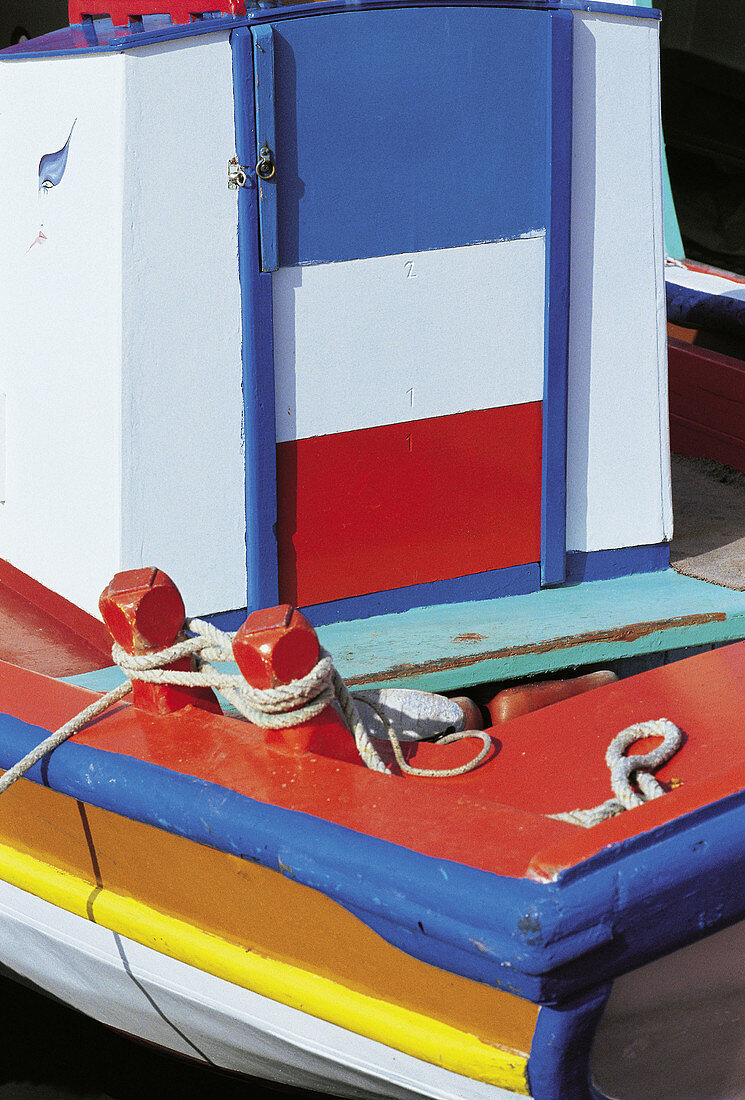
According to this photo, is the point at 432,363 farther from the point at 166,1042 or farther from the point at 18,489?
the point at 166,1042

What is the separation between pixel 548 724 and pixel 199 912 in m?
0.75

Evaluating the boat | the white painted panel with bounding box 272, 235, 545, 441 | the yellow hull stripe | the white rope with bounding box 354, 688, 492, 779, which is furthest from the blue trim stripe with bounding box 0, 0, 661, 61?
the yellow hull stripe

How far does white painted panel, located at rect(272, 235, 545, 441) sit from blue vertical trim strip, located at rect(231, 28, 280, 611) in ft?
0.13

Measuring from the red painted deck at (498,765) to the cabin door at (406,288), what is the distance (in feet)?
1.91

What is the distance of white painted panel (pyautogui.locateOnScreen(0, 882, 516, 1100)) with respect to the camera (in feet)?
6.28

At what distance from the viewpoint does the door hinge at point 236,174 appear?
246 centimetres

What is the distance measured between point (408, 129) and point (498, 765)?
127cm

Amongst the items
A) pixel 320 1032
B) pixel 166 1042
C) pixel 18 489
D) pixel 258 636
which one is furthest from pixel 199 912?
pixel 18 489

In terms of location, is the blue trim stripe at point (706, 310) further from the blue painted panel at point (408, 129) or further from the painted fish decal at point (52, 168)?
the painted fish decal at point (52, 168)

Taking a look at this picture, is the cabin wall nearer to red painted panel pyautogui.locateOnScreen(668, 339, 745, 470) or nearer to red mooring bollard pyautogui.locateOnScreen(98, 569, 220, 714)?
red mooring bollard pyautogui.locateOnScreen(98, 569, 220, 714)

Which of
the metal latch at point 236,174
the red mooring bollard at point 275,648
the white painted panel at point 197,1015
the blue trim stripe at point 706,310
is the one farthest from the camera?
the blue trim stripe at point 706,310

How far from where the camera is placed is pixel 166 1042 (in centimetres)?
249

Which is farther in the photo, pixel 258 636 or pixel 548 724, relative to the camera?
pixel 548 724

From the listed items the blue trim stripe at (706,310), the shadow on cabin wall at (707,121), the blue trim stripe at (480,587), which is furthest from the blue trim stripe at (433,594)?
the shadow on cabin wall at (707,121)
